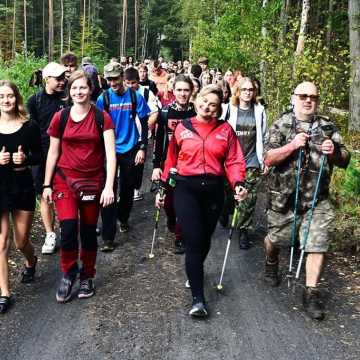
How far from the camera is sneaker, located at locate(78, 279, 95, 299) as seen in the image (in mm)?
5241

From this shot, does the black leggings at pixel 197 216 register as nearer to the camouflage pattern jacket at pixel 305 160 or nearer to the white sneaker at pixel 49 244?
the camouflage pattern jacket at pixel 305 160

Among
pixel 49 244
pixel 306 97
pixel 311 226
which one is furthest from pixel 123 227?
pixel 306 97

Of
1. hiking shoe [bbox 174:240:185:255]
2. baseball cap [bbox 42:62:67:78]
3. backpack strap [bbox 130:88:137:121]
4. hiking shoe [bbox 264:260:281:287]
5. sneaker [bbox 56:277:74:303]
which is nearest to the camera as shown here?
sneaker [bbox 56:277:74:303]

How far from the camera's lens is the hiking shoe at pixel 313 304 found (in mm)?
4863

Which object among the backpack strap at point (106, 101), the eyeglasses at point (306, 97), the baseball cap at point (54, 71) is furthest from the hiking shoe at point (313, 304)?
the baseball cap at point (54, 71)

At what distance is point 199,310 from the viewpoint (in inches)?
188

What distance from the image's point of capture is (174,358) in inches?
162

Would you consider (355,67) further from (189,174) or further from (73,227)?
(73,227)

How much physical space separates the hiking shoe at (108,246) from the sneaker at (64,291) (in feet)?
4.86

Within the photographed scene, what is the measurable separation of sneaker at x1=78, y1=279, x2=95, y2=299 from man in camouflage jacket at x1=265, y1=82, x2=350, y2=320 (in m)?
2.02

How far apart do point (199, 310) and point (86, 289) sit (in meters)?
1.25

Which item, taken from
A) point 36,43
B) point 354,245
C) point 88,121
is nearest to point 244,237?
point 354,245

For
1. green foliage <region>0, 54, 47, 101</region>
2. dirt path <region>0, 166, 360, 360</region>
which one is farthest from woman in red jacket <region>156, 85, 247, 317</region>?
green foliage <region>0, 54, 47, 101</region>

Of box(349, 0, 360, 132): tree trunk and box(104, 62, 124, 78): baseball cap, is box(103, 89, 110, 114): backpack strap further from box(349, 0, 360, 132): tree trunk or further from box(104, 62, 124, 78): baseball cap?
box(349, 0, 360, 132): tree trunk
